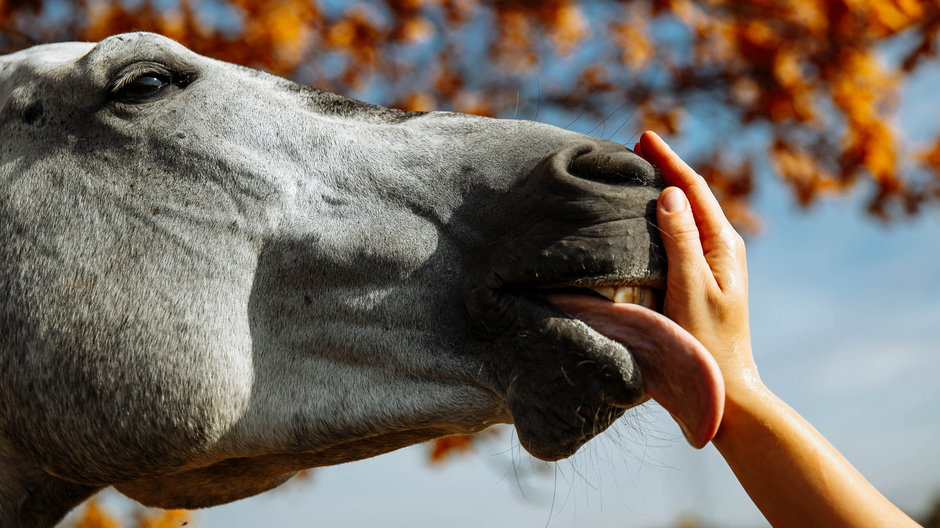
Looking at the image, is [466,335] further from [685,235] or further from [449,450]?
[449,450]

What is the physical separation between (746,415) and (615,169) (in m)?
0.58

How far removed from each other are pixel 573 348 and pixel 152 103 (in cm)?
134

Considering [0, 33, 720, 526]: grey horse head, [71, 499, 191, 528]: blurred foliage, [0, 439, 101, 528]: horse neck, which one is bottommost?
[71, 499, 191, 528]: blurred foliage

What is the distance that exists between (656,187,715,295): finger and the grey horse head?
0.04 metres

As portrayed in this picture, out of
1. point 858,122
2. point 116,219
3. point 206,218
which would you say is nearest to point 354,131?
point 206,218

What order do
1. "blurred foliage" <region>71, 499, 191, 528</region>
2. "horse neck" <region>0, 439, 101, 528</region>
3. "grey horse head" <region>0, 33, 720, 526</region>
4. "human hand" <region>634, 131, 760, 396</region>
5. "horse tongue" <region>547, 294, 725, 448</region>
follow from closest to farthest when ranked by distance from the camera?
"horse tongue" <region>547, 294, 725, 448</region> → "human hand" <region>634, 131, 760, 396</region> → "grey horse head" <region>0, 33, 720, 526</region> → "horse neck" <region>0, 439, 101, 528</region> → "blurred foliage" <region>71, 499, 191, 528</region>

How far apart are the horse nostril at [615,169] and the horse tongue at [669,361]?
11.0 inches

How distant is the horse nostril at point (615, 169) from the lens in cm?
179

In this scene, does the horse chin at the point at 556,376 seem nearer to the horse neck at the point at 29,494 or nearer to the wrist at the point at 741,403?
the wrist at the point at 741,403

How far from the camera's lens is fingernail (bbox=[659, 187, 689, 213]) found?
1.69 metres

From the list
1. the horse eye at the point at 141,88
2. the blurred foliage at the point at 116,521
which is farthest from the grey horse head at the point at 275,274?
the blurred foliage at the point at 116,521

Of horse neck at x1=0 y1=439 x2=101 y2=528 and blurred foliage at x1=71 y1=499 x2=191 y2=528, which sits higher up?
horse neck at x1=0 y1=439 x2=101 y2=528

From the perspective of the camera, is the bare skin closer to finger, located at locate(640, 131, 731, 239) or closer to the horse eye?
finger, located at locate(640, 131, 731, 239)

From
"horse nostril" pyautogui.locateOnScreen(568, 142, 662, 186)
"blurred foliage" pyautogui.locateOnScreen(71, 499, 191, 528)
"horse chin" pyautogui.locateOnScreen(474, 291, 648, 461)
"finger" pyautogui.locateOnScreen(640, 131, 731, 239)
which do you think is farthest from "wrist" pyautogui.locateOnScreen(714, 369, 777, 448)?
"blurred foliage" pyautogui.locateOnScreen(71, 499, 191, 528)
